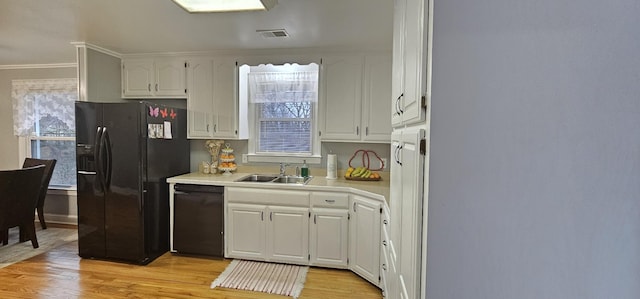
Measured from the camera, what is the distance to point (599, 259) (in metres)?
0.80

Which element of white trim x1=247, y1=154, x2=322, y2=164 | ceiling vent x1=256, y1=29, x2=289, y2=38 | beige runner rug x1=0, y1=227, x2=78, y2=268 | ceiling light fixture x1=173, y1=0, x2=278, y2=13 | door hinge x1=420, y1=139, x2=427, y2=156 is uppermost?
ceiling vent x1=256, y1=29, x2=289, y2=38

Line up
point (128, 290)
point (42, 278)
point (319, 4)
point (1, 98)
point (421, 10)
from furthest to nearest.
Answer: point (1, 98), point (42, 278), point (128, 290), point (319, 4), point (421, 10)

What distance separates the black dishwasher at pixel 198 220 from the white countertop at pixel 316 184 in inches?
2.5

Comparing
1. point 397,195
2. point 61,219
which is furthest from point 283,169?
point 61,219

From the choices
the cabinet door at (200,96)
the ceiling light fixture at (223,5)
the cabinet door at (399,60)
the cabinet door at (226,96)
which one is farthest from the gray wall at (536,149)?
the cabinet door at (200,96)

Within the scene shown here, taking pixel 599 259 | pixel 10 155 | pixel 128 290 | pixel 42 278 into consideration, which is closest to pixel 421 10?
pixel 599 259

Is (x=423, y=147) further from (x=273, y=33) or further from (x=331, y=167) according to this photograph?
(x=331, y=167)

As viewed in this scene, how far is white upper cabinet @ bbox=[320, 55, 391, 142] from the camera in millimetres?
3232

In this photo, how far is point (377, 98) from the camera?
3.25m

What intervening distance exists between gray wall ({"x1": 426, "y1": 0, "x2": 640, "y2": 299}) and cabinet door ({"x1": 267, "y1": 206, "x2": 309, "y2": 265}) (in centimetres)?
226

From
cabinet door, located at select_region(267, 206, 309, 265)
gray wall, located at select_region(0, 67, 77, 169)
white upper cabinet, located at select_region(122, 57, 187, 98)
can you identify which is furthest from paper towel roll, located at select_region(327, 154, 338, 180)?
gray wall, located at select_region(0, 67, 77, 169)

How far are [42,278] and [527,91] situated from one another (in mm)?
3826

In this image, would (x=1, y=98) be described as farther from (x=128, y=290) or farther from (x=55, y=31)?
(x=128, y=290)

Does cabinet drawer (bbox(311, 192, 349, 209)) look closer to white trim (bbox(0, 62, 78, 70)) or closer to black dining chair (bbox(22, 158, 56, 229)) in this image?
black dining chair (bbox(22, 158, 56, 229))
